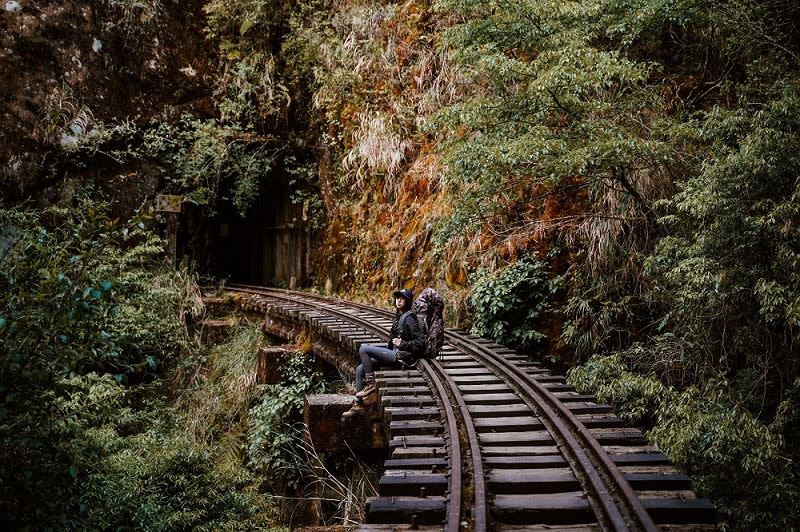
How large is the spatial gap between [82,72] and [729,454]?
16.9 metres

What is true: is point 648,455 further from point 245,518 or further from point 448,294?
point 448,294

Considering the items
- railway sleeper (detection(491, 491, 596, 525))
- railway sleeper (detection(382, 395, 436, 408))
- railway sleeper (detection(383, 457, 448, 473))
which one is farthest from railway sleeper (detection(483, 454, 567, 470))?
railway sleeper (detection(382, 395, 436, 408))

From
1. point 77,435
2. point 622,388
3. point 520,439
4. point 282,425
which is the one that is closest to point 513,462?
point 520,439

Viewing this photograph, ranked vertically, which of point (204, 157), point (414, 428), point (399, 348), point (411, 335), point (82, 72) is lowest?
point (414, 428)

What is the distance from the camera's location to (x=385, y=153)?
1345 centimetres

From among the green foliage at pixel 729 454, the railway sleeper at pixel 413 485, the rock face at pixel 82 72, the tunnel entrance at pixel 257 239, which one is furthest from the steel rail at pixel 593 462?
the rock face at pixel 82 72

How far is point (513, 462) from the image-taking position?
15.0 ft

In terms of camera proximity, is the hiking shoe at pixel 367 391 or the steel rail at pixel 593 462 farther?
the hiking shoe at pixel 367 391

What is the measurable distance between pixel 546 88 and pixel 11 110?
1397cm

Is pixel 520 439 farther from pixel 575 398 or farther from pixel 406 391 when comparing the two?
pixel 406 391

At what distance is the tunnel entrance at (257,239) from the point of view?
17.4 meters

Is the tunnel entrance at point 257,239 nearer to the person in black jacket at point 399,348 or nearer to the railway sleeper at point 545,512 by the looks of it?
the person in black jacket at point 399,348

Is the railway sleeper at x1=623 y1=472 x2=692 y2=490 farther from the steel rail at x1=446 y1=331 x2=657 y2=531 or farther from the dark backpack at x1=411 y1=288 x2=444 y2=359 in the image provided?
the dark backpack at x1=411 y1=288 x2=444 y2=359

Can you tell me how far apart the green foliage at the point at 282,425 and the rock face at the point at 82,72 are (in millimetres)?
9346
